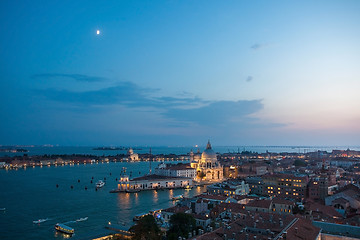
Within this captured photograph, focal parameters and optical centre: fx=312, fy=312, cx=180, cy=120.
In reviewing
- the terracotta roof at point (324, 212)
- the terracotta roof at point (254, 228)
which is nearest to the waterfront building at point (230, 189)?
the terracotta roof at point (324, 212)

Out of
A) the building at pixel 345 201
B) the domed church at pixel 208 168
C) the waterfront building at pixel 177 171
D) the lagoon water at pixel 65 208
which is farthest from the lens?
the domed church at pixel 208 168

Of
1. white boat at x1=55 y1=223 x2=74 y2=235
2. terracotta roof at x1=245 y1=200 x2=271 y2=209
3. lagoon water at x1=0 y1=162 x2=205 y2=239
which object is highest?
terracotta roof at x1=245 y1=200 x2=271 y2=209

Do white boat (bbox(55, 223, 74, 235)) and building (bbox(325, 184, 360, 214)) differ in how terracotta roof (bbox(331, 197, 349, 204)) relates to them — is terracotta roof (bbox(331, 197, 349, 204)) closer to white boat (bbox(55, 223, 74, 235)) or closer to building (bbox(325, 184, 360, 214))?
building (bbox(325, 184, 360, 214))

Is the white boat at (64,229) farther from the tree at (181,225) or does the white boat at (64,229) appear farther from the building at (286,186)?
the building at (286,186)

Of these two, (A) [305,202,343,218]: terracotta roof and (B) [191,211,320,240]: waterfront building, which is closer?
(B) [191,211,320,240]: waterfront building

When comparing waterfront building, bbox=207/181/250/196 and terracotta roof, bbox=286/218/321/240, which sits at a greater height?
terracotta roof, bbox=286/218/321/240

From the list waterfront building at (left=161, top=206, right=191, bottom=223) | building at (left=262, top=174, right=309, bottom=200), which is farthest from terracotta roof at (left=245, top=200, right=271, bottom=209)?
building at (left=262, top=174, right=309, bottom=200)

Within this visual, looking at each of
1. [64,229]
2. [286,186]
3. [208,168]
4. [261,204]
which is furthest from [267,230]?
[208,168]

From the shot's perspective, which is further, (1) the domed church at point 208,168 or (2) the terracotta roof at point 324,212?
(1) the domed church at point 208,168

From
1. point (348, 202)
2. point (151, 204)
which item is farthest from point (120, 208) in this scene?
point (348, 202)
